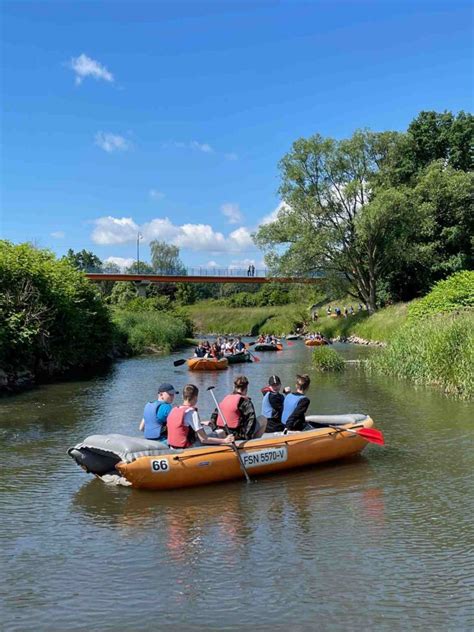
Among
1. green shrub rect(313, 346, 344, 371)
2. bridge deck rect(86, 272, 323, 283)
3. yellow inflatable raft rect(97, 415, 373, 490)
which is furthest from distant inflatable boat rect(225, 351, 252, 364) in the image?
bridge deck rect(86, 272, 323, 283)

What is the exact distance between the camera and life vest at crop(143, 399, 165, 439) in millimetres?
10156

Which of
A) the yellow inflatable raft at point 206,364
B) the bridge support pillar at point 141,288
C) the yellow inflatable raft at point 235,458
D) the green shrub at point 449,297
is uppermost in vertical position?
the bridge support pillar at point 141,288

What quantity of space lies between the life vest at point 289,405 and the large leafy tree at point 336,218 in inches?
1162

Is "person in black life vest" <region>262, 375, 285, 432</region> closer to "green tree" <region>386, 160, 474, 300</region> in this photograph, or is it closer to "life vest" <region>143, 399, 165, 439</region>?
"life vest" <region>143, 399, 165, 439</region>

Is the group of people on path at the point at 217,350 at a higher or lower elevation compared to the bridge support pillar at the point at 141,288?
lower

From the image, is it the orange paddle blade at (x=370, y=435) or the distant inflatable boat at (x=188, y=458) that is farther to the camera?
the orange paddle blade at (x=370, y=435)

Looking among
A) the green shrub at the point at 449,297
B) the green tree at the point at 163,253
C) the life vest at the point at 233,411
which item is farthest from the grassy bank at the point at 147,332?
the green tree at the point at 163,253

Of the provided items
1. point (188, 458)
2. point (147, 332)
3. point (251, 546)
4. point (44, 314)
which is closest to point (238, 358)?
point (147, 332)

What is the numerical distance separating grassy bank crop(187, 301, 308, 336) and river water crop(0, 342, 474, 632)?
4593 cm

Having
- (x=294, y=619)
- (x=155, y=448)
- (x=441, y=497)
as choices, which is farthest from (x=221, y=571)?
(x=441, y=497)

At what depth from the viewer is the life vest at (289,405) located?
11172mm

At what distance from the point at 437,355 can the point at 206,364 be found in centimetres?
1133

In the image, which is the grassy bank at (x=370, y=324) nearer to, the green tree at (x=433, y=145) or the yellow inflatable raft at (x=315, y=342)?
the yellow inflatable raft at (x=315, y=342)

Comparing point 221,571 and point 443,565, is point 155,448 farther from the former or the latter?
point 443,565
